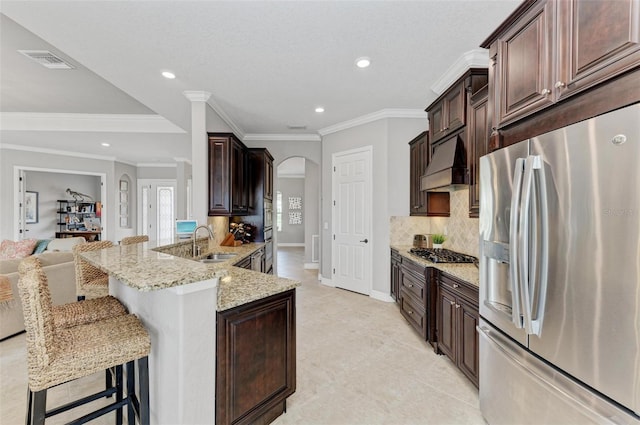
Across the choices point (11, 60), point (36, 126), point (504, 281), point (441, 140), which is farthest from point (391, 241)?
point (36, 126)

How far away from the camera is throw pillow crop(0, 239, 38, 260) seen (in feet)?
14.7

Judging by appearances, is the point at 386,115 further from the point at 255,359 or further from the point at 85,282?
the point at 85,282

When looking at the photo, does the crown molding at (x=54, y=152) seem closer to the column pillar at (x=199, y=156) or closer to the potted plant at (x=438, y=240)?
the column pillar at (x=199, y=156)

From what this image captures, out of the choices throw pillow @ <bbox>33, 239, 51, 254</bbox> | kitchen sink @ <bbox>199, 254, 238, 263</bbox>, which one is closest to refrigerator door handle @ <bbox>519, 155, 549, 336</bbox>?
kitchen sink @ <bbox>199, 254, 238, 263</bbox>

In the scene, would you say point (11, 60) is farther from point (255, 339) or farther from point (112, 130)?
point (255, 339)

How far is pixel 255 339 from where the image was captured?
170 centimetres

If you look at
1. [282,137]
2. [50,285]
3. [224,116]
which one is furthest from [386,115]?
[50,285]

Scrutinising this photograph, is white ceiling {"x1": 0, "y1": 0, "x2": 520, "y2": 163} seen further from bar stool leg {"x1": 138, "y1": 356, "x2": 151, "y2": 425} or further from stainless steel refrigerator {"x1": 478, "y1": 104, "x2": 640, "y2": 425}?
bar stool leg {"x1": 138, "y1": 356, "x2": 151, "y2": 425}

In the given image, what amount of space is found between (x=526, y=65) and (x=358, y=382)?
2.49 meters

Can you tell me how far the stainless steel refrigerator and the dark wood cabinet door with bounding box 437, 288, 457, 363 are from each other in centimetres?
73

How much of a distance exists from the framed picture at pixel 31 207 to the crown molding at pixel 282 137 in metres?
6.79

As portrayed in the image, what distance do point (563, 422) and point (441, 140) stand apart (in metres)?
2.67

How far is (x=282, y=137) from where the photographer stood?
6004 millimetres

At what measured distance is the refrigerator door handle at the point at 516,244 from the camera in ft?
4.69
